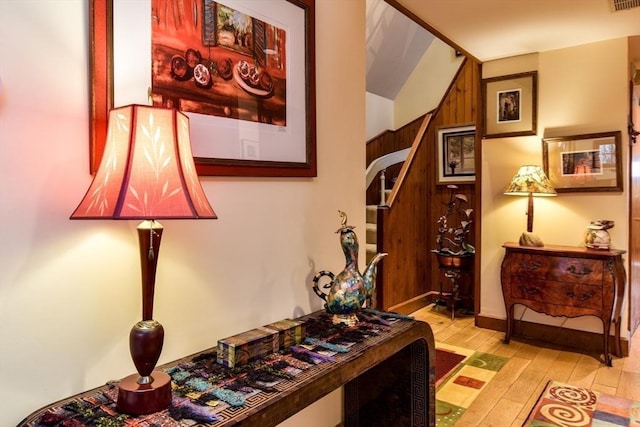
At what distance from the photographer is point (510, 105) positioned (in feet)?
12.4

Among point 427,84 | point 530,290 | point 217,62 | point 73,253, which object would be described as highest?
point 427,84

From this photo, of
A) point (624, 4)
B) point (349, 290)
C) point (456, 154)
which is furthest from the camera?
point (456, 154)

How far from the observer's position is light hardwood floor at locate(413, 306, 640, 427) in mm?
2479

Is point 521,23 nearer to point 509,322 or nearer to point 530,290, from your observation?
point 530,290

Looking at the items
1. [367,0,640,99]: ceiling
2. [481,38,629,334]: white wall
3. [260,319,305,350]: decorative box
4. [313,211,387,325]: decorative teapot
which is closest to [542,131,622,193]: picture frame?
[481,38,629,334]: white wall

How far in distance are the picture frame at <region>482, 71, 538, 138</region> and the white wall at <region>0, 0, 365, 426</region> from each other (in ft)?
9.02

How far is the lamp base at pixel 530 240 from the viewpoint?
11.4 feet

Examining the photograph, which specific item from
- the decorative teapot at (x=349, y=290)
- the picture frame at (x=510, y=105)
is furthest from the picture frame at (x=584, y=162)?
the decorative teapot at (x=349, y=290)

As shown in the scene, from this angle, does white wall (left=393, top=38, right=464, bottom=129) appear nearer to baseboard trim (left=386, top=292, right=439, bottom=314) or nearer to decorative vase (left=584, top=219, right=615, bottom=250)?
baseboard trim (left=386, top=292, right=439, bottom=314)

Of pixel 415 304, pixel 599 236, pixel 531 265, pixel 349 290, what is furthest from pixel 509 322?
pixel 349 290

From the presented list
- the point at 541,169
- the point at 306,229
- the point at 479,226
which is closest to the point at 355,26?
the point at 306,229

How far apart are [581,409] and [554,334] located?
1.21 metres

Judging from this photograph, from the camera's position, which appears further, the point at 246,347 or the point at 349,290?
the point at 349,290

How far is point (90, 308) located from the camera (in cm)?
122
